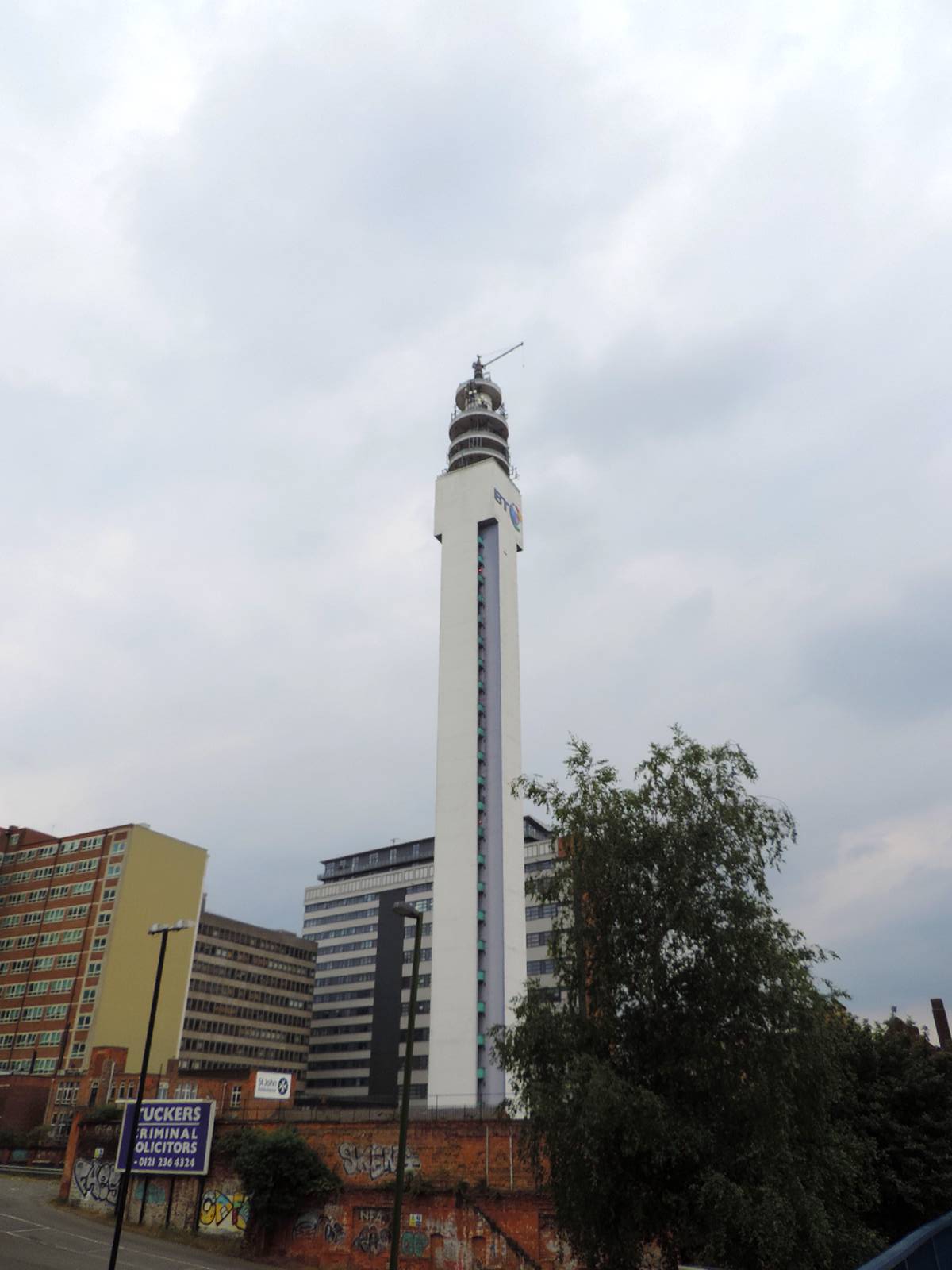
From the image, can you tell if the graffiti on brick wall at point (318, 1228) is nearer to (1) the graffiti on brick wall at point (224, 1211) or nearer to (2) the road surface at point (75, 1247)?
(2) the road surface at point (75, 1247)

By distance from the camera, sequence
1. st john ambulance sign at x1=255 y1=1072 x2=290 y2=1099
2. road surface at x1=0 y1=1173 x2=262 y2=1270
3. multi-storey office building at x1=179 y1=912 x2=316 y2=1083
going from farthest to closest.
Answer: multi-storey office building at x1=179 y1=912 x2=316 y2=1083 < st john ambulance sign at x1=255 y1=1072 x2=290 y2=1099 < road surface at x1=0 y1=1173 x2=262 y2=1270

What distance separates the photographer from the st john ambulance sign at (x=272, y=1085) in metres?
51.0

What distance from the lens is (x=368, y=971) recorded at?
126m

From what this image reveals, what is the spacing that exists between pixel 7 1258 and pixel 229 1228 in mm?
9446

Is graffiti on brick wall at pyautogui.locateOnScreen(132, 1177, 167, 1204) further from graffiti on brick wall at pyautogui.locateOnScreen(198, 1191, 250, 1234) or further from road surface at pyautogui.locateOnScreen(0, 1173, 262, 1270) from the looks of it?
graffiti on brick wall at pyautogui.locateOnScreen(198, 1191, 250, 1234)

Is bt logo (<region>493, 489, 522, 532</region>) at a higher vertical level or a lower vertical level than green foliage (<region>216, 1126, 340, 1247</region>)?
higher

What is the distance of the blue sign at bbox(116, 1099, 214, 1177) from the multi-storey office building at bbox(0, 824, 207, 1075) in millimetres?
47101

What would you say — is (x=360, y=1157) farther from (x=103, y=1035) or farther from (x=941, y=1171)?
(x=103, y=1035)

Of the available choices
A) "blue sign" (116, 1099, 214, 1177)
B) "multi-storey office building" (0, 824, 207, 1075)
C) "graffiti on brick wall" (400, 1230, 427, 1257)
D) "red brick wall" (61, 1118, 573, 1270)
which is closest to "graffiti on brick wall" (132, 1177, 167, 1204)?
"red brick wall" (61, 1118, 573, 1270)

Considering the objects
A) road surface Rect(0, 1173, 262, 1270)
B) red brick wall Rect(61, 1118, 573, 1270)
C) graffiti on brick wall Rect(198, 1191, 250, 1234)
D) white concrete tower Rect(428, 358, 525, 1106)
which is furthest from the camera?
white concrete tower Rect(428, 358, 525, 1106)

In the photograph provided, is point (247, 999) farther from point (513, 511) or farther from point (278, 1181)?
point (278, 1181)

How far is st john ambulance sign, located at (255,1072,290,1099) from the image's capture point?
5097 cm

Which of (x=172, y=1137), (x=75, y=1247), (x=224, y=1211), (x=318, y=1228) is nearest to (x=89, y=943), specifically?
(x=172, y=1137)

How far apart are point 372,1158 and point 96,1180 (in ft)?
59.8
